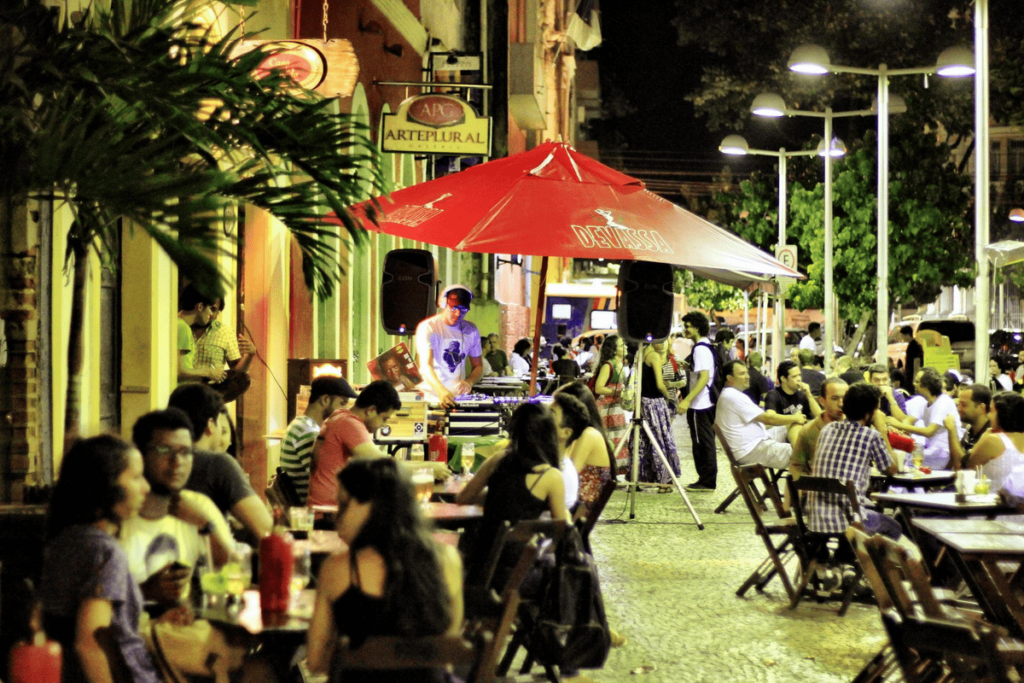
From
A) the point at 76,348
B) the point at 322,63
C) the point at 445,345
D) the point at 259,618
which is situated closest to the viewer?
the point at 259,618

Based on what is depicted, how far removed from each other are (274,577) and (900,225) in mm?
27539

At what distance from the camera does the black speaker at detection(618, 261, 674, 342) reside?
12.8 metres

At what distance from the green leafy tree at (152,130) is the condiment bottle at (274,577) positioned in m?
1.18

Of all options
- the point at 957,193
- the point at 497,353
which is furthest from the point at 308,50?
the point at 957,193

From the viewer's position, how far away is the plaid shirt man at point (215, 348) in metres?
10.1

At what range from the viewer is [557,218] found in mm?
9055

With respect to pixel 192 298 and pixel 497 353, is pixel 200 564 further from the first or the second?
pixel 497 353

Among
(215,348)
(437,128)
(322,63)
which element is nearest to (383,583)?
(215,348)

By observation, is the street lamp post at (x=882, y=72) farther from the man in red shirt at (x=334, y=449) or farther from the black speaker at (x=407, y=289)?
the man in red shirt at (x=334, y=449)

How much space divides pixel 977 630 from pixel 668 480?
9983 mm

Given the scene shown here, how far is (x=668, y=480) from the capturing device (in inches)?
598

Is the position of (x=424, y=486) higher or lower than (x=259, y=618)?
higher

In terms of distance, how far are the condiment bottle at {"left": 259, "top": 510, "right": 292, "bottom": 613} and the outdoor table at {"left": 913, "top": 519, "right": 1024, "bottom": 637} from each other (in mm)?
3388

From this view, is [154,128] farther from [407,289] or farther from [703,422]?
[703,422]
